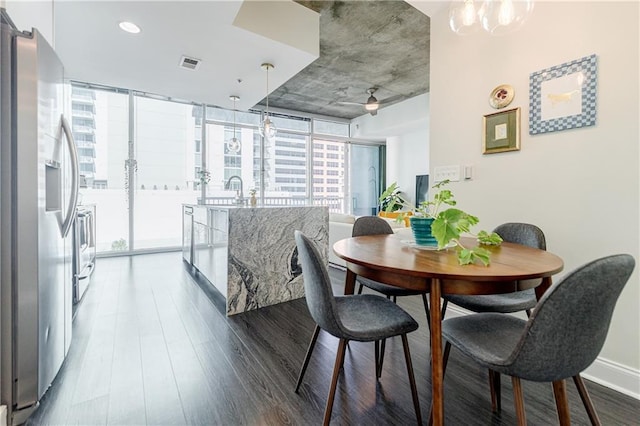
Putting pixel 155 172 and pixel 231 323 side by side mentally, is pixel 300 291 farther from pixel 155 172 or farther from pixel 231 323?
pixel 155 172

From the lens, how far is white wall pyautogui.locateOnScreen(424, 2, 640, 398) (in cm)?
164

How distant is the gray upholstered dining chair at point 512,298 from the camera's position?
1576 millimetres

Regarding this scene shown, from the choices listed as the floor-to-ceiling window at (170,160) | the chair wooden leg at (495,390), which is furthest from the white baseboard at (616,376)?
the floor-to-ceiling window at (170,160)

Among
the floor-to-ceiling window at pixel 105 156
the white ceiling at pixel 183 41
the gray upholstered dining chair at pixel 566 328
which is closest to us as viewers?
the gray upholstered dining chair at pixel 566 328

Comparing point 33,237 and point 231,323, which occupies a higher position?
point 33,237

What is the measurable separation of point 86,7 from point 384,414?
358 centimetres

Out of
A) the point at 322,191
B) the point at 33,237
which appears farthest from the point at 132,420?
the point at 322,191

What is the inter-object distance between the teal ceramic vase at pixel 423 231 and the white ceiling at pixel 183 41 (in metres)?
2.19

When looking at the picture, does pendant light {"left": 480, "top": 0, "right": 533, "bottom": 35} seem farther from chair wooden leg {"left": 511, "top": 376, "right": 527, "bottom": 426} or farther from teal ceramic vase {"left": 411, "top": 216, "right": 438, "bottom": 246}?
chair wooden leg {"left": 511, "top": 376, "right": 527, "bottom": 426}

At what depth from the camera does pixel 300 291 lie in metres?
3.11

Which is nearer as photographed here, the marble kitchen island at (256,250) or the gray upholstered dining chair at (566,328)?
the gray upholstered dining chair at (566,328)

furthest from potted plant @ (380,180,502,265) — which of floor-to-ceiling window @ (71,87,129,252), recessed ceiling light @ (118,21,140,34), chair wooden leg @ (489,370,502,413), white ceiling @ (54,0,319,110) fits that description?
floor-to-ceiling window @ (71,87,129,252)

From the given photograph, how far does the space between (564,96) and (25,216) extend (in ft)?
9.71

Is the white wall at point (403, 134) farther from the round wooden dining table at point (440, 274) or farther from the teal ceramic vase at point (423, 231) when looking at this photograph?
the round wooden dining table at point (440, 274)
